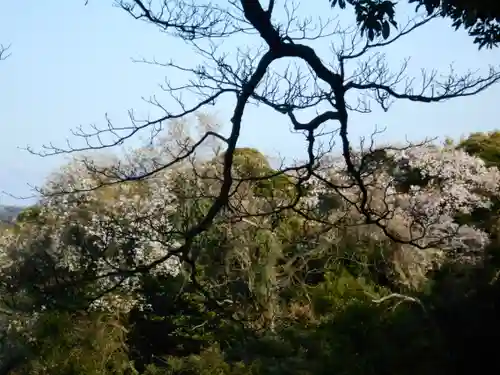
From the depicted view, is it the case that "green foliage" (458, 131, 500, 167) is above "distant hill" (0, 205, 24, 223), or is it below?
above

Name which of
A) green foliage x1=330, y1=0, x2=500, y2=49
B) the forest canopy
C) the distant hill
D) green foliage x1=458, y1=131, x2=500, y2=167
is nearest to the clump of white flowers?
the forest canopy

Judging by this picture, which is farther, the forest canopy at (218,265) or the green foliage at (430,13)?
the forest canopy at (218,265)

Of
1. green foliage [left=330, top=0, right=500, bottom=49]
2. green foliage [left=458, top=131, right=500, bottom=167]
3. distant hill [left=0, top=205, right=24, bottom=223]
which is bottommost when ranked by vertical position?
green foliage [left=330, top=0, right=500, bottom=49]

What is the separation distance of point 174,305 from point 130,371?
3.45 ft

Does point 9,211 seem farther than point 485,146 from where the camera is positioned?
No

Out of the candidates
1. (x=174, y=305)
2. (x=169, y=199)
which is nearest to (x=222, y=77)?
(x=169, y=199)

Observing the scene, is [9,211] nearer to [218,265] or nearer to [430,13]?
[218,265]

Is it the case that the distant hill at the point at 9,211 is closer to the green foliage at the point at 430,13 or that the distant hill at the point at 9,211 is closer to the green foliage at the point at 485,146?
the green foliage at the point at 430,13

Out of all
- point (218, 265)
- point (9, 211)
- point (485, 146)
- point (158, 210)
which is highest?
point (485, 146)

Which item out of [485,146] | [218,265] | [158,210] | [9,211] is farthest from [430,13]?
A: [485,146]

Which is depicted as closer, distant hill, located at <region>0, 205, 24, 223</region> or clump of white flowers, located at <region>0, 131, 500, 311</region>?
distant hill, located at <region>0, 205, 24, 223</region>

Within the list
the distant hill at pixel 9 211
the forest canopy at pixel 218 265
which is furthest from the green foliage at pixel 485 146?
the distant hill at pixel 9 211

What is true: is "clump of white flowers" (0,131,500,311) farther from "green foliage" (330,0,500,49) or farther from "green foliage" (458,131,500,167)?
"green foliage" (330,0,500,49)

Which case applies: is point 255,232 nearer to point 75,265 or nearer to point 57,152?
point 75,265
